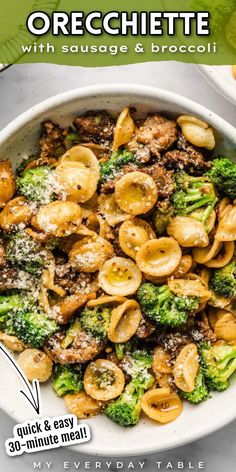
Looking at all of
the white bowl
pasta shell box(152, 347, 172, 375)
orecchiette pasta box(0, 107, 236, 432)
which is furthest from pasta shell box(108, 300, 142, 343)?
the white bowl

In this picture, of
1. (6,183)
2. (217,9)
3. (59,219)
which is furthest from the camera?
(217,9)

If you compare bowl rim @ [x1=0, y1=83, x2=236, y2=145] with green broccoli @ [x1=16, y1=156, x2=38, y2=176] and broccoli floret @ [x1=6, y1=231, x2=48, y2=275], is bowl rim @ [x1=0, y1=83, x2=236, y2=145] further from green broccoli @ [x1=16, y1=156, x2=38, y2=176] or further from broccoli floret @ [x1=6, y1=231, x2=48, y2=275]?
broccoli floret @ [x1=6, y1=231, x2=48, y2=275]

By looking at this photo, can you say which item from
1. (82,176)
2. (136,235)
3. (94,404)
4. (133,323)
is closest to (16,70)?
(82,176)

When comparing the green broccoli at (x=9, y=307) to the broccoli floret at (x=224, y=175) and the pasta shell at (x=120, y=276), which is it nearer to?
the pasta shell at (x=120, y=276)

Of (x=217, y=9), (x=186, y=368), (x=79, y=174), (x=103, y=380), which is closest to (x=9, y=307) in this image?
(x=103, y=380)

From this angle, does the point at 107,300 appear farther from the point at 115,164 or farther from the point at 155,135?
the point at 155,135
